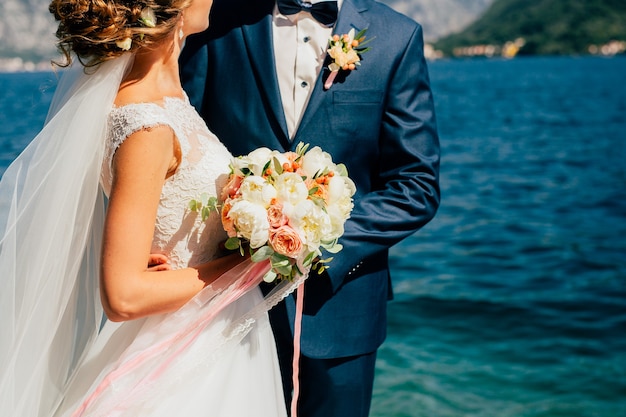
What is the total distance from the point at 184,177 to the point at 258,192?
26 centimetres

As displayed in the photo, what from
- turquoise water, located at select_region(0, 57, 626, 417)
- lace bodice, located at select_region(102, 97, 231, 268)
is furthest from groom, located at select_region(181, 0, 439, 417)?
turquoise water, located at select_region(0, 57, 626, 417)

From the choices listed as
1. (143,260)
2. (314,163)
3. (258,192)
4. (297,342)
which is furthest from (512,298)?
(143,260)

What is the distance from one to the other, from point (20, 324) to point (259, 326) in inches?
27.9

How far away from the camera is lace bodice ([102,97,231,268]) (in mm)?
2273

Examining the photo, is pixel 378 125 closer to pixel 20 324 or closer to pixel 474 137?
pixel 20 324

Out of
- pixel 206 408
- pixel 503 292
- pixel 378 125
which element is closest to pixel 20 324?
pixel 206 408

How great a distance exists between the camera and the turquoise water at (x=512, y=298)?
6531mm

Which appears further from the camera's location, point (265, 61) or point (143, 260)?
point (265, 61)

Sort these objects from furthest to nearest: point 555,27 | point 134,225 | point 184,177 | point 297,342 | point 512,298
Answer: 1. point 555,27
2. point 512,298
3. point 297,342
4. point 184,177
5. point 134,225

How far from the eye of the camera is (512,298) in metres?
8.86

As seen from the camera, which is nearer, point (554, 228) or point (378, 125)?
point (378, 125)

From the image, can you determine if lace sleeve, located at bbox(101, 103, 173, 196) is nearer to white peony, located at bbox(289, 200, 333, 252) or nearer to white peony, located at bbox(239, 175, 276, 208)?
white peony, located at bbox(239, 175, 276, 208)

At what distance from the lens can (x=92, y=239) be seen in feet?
8.36

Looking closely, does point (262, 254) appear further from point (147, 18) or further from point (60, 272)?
point (147, 18)
